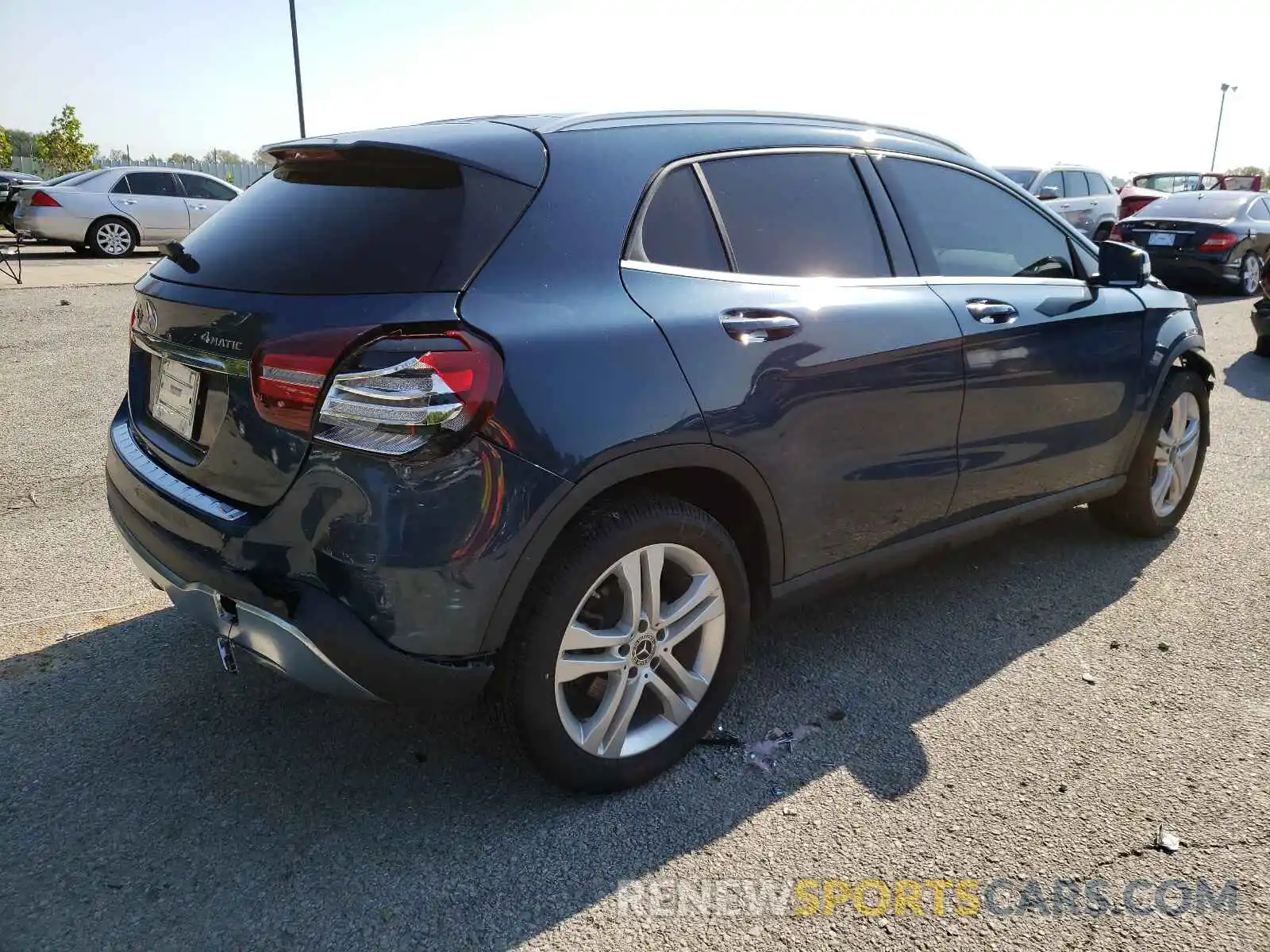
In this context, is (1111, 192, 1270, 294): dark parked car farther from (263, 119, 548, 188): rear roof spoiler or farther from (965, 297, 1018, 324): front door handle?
(263, 119, 548, 188): rear roof spoiler

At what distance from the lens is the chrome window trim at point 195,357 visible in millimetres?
2426

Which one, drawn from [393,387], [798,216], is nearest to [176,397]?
[393,387]

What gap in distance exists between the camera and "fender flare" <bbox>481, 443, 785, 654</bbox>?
2.39 m

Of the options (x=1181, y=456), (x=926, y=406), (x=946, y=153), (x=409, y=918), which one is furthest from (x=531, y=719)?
(x=1181, y=456)

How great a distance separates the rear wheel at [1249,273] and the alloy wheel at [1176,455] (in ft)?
39.1

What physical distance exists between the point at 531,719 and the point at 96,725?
1441 millimetres

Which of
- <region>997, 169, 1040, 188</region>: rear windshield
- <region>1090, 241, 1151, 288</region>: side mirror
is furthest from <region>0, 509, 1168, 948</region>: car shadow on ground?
<region>997, 169, 1040, 188</region>: rear windshield

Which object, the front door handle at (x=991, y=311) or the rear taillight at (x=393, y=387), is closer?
the rear taillight at (x=393, y=387)

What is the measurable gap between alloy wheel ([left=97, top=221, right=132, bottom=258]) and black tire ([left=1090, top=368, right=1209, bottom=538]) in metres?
16.9

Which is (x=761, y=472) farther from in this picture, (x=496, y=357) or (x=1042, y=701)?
(x=1042, y=701)

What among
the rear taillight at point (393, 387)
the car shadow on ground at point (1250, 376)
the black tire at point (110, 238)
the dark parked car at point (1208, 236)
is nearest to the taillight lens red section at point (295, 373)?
the rear taillight at point (393, 387)

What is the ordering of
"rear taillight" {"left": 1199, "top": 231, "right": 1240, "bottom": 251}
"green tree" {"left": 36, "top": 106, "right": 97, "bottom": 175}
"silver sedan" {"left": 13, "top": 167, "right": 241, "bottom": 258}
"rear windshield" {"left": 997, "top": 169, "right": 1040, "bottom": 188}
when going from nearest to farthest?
"rear taillight" {"left": 1199, "top": 231, "right": 1240, "bottom": 251} → "rear windshield" {"left": 997, "top": 169, "right": 1040, "bottom": 188} → "silver sedan" {"left": 13, "top": 167, "right": 241, "bottom": 258} → "green tree" {"left": 36, "top": 106, "right": 97, "bottom": 175}

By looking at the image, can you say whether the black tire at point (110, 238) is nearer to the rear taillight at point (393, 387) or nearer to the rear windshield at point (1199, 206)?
the rear windshield at point (1199, 206)

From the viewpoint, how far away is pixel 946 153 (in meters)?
3.77
